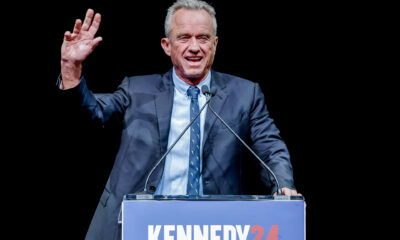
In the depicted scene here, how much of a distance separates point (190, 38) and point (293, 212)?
892mm

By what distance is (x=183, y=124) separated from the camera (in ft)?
6.98

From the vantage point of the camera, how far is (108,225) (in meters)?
2.03

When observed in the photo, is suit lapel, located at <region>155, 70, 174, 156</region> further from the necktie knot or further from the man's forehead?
the man's forehead

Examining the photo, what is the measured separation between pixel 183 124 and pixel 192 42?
334 millimetres

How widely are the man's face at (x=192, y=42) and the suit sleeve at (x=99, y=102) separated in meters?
0.27

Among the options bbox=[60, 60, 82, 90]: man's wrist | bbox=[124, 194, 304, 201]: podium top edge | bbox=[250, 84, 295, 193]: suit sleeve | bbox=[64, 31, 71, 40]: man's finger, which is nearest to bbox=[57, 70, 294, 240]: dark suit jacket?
bbox=[250, 84, 295, 193]: suit sleeve

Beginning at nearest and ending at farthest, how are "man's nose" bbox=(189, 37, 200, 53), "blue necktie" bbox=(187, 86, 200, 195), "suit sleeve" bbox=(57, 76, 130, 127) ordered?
"suit sleeve" bbox=(57, 76, 130, 127) → "blue necktie" bbox=(187, 86, 200, 195) → "man's nose" bbox=(189, 37, 200, 53)

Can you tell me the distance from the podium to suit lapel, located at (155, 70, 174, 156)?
21.2 inches

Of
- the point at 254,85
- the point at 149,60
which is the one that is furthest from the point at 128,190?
the point at 149,60

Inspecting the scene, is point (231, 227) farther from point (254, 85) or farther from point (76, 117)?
point (254, 85)

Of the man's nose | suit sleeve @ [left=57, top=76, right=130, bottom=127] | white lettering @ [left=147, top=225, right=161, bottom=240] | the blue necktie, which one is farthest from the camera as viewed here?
the man's nose

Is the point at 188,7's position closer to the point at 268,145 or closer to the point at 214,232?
the point at 268,145

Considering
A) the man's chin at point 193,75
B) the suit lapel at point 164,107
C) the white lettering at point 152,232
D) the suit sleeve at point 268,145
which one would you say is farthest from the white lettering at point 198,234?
the man's chin at point 193,75

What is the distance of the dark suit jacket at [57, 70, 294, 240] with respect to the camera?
80.4 inches
